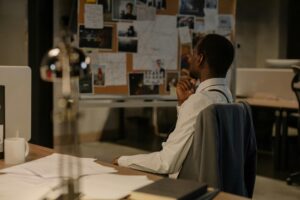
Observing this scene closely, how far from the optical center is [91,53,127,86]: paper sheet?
344 centimetres

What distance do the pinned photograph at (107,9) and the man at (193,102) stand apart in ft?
4.42

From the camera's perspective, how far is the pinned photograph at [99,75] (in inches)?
135

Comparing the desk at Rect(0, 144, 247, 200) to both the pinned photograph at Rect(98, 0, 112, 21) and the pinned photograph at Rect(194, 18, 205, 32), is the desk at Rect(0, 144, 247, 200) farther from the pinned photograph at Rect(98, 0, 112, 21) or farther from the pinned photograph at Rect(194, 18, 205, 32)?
the pinned photograph at Rect(194, 18, 205, 32)

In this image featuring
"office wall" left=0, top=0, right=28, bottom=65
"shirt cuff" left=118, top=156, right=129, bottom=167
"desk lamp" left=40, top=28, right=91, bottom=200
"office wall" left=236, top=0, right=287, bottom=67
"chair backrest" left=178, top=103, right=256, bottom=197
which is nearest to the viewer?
"desk lamp" left=40, top=28, right=91, bottom=200

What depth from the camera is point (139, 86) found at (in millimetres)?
3635

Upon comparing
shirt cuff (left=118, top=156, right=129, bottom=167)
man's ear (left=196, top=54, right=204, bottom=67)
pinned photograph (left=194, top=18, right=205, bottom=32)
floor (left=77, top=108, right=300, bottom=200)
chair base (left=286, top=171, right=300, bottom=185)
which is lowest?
floor (left=77, top=108, right=300, bottom=200)

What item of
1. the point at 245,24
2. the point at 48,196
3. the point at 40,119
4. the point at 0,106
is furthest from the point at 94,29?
the point at 245,24

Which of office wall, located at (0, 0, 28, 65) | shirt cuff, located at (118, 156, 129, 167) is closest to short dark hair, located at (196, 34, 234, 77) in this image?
shirt cuff, located at (118, 156, 129, 167)

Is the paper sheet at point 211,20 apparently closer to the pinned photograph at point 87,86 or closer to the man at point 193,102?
the pinned photograph at point 87,86

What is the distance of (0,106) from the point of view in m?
1.88

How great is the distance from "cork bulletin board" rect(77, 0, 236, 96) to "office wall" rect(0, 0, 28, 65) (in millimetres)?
2210

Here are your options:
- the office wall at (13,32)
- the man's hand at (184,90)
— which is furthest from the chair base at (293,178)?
the office wall at (13,32)

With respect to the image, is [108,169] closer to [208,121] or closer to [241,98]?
[208,121]

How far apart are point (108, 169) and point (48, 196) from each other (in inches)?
15.8
